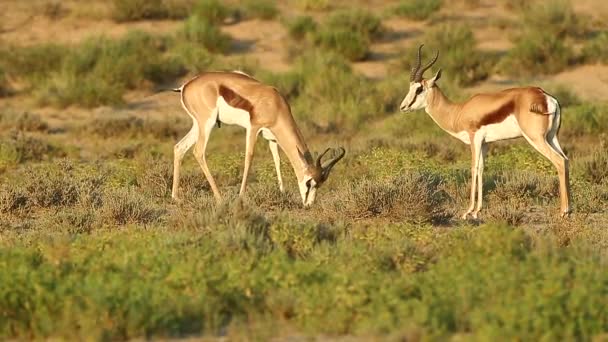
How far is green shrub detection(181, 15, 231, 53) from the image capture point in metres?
25.0

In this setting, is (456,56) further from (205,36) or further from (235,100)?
(235,100)

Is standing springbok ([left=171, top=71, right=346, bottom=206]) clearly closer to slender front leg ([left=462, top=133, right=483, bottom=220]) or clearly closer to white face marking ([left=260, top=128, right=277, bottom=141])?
white face marking ([left=260, top=128, right=277, bottom=141])

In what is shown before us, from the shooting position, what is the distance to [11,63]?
75.7ft

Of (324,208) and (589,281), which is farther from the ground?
(589,281)

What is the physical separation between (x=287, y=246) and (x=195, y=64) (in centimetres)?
1473

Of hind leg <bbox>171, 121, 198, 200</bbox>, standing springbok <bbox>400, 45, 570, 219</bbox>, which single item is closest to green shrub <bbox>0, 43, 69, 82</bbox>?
hind leg <bbox>171, 121, 198, 200</bbox>

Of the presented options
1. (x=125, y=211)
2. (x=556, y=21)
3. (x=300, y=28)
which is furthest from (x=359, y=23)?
(x=125, y=211)

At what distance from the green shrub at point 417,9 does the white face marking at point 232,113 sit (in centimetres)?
1580

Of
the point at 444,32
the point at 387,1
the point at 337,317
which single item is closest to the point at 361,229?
the point at 337,317

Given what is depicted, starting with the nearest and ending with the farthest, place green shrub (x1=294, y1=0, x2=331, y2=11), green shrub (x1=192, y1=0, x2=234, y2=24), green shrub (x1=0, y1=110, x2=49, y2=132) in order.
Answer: green shrub (x1=0, y1=110, x2=49, y2=132) < green shrub (x1=192, y1=0, x2=234, y2=24) < green shrub (x1=294, y1=0, x2=331, y2=11)

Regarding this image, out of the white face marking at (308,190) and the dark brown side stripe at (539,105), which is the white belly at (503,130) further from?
the white face marking at (308,190)

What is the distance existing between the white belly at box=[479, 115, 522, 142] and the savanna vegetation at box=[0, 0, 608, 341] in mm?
856

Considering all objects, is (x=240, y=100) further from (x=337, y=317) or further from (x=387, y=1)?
(x=387, y=1)

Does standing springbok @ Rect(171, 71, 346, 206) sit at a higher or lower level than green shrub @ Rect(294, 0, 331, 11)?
higher
